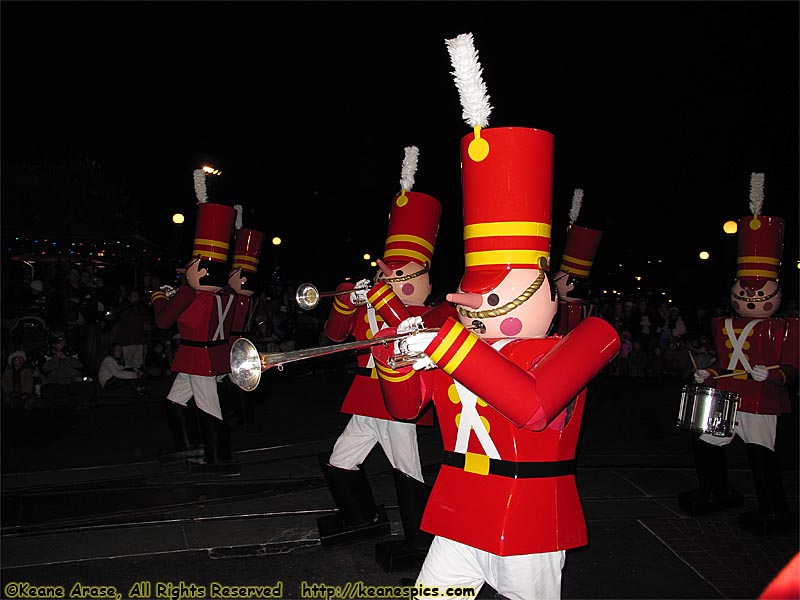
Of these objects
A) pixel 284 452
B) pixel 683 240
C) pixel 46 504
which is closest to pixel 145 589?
pixel 46 504

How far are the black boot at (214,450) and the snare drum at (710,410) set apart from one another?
13.0ft

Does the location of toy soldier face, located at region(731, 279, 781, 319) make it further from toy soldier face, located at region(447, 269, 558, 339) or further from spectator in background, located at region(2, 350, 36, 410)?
spectator in background, located at region(2, 350, 36, 410)

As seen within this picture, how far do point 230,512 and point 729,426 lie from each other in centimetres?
366

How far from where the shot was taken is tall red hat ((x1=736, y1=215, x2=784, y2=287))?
16.3 ft

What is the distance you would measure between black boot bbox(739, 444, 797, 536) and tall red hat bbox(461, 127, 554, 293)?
3.19 m

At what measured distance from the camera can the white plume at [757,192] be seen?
5203 mm

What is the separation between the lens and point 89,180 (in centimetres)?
1599

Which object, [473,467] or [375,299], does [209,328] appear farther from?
[473,467]

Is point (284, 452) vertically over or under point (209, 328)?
under

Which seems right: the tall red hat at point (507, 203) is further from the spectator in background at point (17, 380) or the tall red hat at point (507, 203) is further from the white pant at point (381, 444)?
the spectator in background at point (17, 380)

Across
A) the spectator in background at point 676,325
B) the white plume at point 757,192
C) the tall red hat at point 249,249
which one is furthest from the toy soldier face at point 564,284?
the spectator in background at point 676,325

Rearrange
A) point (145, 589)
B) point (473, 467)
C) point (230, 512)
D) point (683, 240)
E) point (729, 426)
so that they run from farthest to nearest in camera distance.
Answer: point (683, 240) → point (230, 512) → point (729, 426) → point (145, 589) → point (473, 467)

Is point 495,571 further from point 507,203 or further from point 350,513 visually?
point 350,513

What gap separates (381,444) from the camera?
171 inches
